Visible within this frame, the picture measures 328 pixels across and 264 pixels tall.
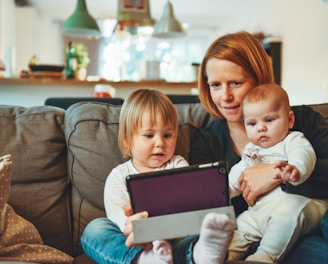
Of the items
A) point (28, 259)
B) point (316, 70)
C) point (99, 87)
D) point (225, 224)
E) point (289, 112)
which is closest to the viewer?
point (225, 224)

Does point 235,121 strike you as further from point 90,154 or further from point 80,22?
point 80,22

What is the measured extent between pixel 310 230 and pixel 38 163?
3.08 feet

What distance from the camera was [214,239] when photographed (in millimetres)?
870

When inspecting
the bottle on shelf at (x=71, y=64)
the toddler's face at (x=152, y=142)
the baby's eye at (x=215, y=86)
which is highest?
the bottle on shelf at (x=71, y=64)

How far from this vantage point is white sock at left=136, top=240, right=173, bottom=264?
92cm

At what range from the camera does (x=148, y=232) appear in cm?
90

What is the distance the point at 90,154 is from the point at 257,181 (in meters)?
0.60

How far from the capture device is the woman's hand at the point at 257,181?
1.23 m

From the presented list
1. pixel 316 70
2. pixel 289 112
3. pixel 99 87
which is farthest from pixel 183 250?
pixel 316 70

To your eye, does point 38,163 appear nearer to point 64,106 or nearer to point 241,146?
point 241,146

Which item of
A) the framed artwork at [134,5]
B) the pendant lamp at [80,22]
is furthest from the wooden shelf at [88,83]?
the framed artwork at [134,5]

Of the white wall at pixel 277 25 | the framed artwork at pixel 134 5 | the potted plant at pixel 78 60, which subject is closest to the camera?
the white wall at pixel 277 25

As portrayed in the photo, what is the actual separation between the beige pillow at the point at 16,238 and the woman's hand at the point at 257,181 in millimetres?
597

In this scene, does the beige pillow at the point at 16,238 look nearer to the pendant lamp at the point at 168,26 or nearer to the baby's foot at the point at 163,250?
the baby's foot at the point at 163,250
